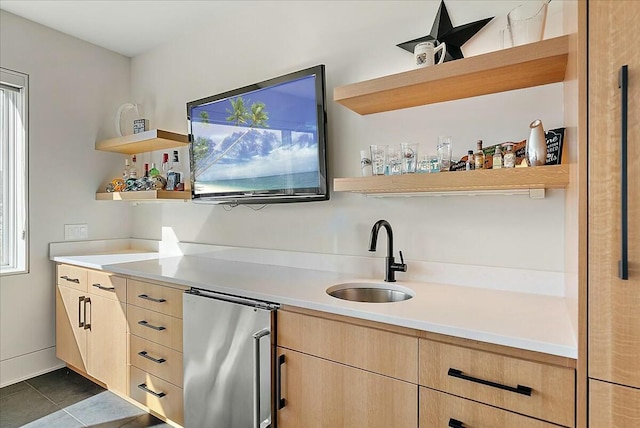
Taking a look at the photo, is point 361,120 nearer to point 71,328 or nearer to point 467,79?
point 467,79

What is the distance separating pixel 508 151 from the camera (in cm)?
141

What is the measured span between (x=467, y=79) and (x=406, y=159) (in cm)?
39

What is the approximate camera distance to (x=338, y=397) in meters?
1.34

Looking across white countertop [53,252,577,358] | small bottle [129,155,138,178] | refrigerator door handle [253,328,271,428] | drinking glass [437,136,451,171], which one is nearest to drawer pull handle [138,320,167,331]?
white countertop [53,252,577,358]

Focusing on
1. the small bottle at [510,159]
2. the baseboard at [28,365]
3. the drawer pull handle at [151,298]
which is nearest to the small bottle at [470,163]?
the small bottle at [510,159]

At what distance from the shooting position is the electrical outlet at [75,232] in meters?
2.77

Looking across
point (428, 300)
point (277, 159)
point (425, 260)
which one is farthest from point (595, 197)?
point (277, 159)

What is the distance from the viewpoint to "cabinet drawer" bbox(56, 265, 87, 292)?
2.44 meters

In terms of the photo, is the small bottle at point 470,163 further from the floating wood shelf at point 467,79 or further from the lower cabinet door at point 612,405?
the lower cabinet door at point 612,405

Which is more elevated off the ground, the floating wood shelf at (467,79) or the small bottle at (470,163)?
the floating wood shelf at (467,79)

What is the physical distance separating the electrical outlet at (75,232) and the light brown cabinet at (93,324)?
263 mm

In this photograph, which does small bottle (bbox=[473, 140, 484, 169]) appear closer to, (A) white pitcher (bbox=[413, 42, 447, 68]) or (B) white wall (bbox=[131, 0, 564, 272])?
(B) white wall (bbox=[131, 0, 564, 272])

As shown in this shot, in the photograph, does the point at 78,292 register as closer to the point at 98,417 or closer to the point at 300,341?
the point at 98,417

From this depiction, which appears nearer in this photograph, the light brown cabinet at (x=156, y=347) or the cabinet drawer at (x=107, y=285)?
the light brown cabinet at (x=156, y=347)
